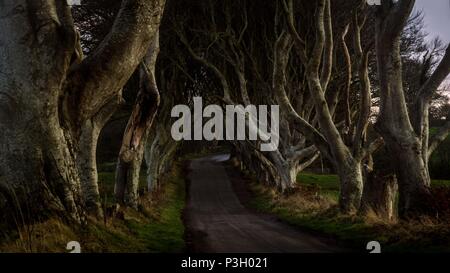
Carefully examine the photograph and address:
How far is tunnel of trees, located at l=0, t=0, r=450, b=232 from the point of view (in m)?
7.11

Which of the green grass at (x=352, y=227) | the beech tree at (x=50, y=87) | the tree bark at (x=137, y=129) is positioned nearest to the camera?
the beech tree at (x=50, y=87)

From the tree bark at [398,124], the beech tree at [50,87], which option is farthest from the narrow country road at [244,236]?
the beech tree at [50,87]

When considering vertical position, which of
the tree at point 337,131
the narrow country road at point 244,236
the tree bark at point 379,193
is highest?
the tree at point 337,131

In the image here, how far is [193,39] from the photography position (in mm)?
26734

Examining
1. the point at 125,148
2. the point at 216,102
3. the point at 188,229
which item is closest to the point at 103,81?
the point at 125,148

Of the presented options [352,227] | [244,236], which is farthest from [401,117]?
[244,236]

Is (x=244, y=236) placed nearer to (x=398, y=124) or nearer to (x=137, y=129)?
(x=137, y=129)

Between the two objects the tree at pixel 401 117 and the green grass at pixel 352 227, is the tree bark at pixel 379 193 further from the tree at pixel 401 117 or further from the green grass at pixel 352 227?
the tree at pixel 401 117

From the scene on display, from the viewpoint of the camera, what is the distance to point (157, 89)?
45.0ft

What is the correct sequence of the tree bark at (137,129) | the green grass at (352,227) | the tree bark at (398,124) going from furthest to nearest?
the tree bark at (137,129) < the tree bark at (398,124) < the green grass at (352,227)

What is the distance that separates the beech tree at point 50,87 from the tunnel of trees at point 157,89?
0.05 feet

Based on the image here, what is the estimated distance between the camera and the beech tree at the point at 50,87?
702 cm

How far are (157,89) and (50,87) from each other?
6549mm

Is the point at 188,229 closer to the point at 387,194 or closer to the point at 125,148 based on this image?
the point at 125,148
